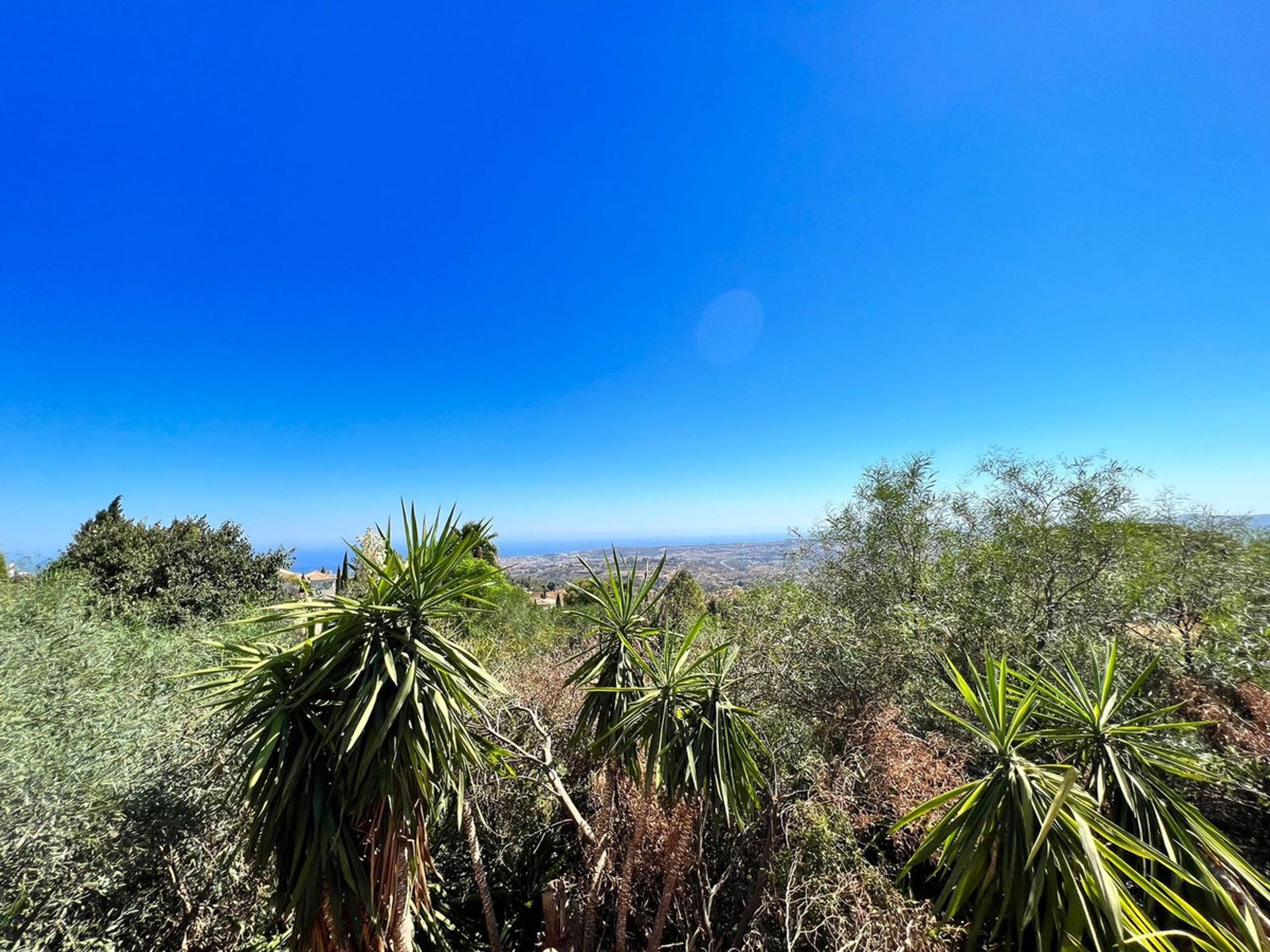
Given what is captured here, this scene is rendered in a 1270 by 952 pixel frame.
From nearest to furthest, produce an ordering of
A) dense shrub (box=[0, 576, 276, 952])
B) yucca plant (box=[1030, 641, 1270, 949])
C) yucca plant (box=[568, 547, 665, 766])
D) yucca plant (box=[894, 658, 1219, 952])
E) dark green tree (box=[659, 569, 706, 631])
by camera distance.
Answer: yucca plant (box=[894, 658, 1219, 952]) < yucca plant (box=[1030, 641, 1270, 949]) < dense shrub (box=[0, 576, 276, 952]) < yucca plant (box=[568, 547, 665, 766]) < dark green tree (box=[659, 569, 706, 631])

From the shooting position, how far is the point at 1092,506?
24.3ft

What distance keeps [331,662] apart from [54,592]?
1105cm

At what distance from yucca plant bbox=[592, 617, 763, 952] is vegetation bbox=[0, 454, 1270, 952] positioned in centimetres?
3

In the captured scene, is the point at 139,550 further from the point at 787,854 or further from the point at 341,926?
the point at 787,854

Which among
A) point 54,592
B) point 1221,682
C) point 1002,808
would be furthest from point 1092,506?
point 54,592

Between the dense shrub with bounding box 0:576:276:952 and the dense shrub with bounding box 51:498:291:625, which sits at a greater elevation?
the dense shrub with bounding box 51:498:291:625

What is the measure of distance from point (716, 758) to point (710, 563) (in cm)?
2720

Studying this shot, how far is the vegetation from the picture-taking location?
3.25 m

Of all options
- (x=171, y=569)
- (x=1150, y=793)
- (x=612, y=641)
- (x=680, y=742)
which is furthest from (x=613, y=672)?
(x=171, y=569)

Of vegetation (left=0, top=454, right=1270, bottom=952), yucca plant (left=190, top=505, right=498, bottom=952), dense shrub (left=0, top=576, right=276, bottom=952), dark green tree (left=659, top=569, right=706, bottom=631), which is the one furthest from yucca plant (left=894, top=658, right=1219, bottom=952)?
dense shrub (left=0, top=576, right=276, bottom=952)

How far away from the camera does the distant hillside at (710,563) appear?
9961 millimetres

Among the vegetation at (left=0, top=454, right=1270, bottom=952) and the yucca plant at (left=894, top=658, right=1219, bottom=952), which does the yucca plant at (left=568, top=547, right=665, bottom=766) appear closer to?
the vegetation at (left=0, top=454, right=1270, bottom=952)

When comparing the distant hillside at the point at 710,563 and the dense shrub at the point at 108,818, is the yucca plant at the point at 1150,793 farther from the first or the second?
the dense shrub at the point at 108,818

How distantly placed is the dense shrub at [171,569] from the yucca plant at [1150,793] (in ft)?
61.1
